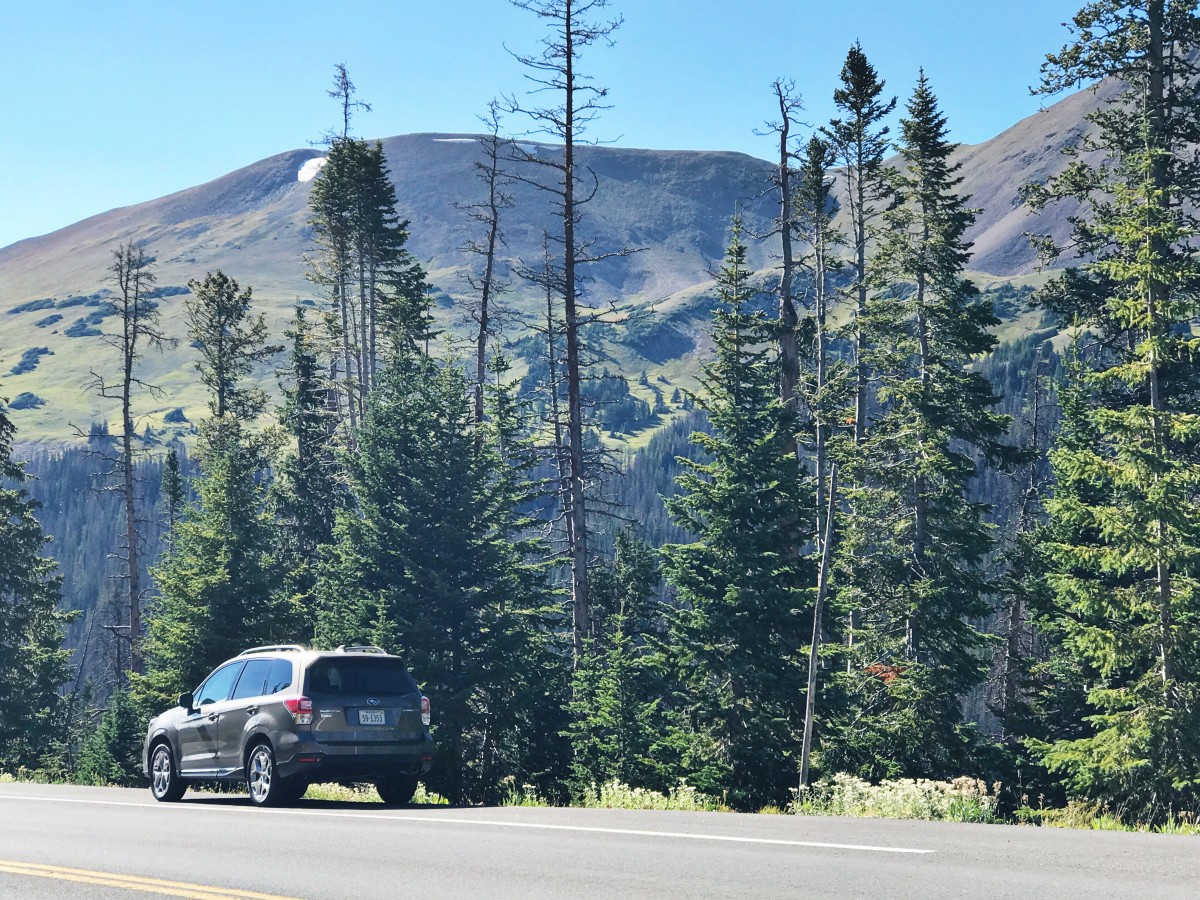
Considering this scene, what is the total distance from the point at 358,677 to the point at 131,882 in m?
6.16

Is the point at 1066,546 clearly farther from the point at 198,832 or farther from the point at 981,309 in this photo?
the point at 198,832

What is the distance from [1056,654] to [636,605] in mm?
18253

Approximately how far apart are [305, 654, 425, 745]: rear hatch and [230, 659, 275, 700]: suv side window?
1.02 m

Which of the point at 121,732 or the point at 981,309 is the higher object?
the point at 981,309

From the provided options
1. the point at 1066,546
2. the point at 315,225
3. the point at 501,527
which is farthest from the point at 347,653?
the point at 315,225

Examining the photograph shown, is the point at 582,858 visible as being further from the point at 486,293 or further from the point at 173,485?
the point at 173,485

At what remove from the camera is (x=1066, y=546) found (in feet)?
86.7

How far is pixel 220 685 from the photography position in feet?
56.2

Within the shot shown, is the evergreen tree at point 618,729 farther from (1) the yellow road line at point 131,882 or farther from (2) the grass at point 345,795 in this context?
(1) the yellow road line at point 131,882

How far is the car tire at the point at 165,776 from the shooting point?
698 inches

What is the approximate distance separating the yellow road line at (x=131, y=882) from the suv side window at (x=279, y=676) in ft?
15.7

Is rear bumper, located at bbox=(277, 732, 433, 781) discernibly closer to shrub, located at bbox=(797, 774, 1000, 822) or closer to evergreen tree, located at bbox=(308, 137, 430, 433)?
shrub, located at bbox=(797, 774, 1000, 822)

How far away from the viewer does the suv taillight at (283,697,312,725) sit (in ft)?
49.9

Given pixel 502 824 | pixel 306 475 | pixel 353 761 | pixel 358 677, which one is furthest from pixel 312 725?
pixel 306 475
